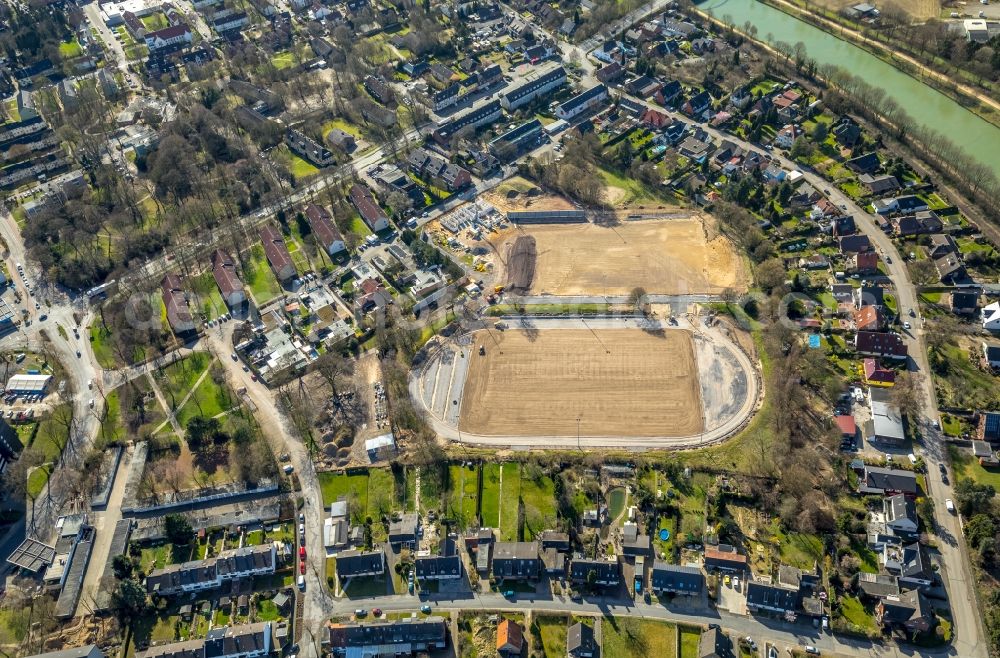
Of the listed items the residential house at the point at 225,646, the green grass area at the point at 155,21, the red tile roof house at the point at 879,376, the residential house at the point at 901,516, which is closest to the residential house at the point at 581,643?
the residential house at the point at 225,646

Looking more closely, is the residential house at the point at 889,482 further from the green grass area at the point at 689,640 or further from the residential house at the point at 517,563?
the residential house at the point at 517,563

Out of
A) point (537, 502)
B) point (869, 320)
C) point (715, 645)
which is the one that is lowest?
point (715, 645)

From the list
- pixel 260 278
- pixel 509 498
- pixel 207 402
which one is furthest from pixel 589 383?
pixel 260 278

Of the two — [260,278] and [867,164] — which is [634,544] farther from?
[867,164]

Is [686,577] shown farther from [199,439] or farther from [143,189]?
[143,189]

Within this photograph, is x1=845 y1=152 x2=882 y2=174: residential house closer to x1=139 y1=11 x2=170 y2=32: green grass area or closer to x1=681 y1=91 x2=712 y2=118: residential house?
x1=681 y1=91 x2=712 y2=118: residential house

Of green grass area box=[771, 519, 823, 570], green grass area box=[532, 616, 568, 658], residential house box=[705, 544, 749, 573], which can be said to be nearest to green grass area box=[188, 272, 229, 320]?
green grass area box=[532, 616, 568, 658]
